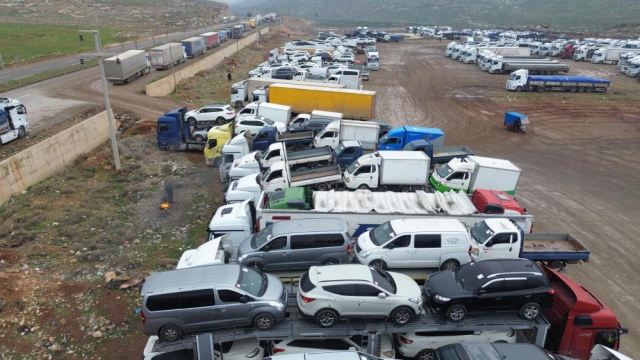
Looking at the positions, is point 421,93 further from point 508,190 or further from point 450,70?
point 508,190

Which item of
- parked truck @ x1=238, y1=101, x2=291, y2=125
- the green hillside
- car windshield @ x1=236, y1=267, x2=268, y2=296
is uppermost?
the green hillside

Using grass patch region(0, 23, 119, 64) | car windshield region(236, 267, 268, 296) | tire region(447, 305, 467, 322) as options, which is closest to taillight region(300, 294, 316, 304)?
car windshield region(236, 267, 268, 296)

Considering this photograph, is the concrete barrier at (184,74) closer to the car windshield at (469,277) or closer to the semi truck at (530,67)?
the car windshield at (469,277)

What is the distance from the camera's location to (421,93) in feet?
134

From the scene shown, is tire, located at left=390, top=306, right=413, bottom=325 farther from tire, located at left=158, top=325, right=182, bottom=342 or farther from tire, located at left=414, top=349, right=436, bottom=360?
tire, located at left=158, top=325, right=182, bottom=342

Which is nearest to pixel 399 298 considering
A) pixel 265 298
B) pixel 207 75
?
pixel 265 298

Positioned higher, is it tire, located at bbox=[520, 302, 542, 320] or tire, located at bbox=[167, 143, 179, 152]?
tire, located at bbox=[520, 302, 542, 320]

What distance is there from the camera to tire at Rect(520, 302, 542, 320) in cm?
903

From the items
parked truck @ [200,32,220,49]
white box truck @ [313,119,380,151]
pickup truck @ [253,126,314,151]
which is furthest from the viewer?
parked truck @ [200,32,220,49]

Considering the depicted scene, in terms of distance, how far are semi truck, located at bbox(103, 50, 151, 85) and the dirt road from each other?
2412 centimetres

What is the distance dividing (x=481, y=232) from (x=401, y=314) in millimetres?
4365

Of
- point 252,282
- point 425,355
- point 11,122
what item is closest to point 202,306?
point 252,282

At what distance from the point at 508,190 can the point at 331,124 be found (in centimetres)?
973

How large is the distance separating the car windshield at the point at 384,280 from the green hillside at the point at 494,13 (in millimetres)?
118026
